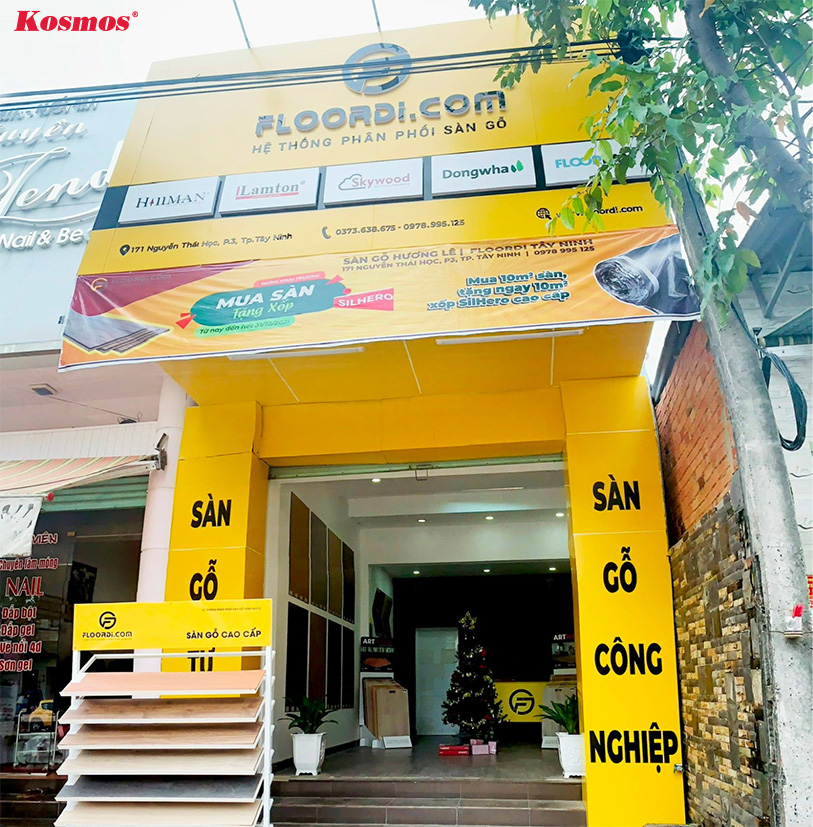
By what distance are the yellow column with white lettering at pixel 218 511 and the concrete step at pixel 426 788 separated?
138 cm

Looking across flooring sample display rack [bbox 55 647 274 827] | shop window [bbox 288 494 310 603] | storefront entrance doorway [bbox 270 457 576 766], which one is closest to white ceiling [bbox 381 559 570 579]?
storefront entrance doorway [bbox 270 457 576 766]

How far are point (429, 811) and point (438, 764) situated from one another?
188cm

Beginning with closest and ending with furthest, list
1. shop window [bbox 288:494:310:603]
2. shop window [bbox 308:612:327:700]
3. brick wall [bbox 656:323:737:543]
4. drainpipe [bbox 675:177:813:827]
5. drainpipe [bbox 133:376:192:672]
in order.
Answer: drainpipe [bbox 675:177:813:827]
brick wall [bbox 656:323:737:543]
drainpipe [bbox 133:376:192:672]
shop window [bbox 288:494:310:603]
shop window [bbox 308:612:327:700]

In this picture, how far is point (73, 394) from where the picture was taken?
25.5ft

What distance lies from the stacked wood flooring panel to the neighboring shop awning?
7.90 ft

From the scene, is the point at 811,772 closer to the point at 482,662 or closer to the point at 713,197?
the point at 713,197

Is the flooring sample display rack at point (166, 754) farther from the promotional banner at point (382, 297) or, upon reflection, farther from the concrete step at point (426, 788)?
the concrete step at point (426, 788)

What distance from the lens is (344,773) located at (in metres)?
7.21

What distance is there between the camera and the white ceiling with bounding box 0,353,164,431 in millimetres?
7168

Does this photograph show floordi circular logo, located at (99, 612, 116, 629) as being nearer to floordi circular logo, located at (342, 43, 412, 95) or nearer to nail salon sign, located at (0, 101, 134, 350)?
Answer: nail salon sign, located at (0, 101, 134, 350)

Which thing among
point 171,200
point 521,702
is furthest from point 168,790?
point 521,702

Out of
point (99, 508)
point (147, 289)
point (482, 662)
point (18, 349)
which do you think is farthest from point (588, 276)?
point (482, 662)

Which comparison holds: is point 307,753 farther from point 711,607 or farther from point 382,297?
point 382,297

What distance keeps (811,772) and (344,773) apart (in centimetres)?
524
